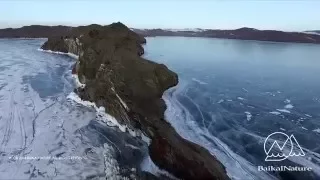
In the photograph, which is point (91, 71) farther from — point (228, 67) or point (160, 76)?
point (228, 67)

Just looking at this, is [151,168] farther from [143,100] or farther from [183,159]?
[143,100]

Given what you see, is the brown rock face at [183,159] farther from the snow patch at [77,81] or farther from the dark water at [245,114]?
the snow patch at [77,81]

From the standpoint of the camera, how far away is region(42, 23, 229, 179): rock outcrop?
35.4 ft

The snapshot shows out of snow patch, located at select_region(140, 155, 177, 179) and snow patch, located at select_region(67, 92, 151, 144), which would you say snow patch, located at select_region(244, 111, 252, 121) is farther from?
snow patch, located at select_region(140, 155, 177, 179)

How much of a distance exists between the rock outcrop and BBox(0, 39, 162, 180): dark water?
792mm

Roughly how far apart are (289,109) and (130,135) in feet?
32.3

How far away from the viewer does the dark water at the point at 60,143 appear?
11.3m

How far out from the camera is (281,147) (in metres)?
13.0

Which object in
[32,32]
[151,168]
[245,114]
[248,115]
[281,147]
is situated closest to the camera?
[151,168]

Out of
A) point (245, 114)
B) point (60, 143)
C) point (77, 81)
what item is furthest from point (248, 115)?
point (77, 81)

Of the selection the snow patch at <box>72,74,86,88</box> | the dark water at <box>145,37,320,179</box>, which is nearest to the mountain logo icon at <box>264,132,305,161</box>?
the dark water at <box>145,37,320,179</box>

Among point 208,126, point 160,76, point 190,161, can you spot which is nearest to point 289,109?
point 208,126

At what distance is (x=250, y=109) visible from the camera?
18156 millimetres

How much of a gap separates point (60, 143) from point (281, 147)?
9563 mm
